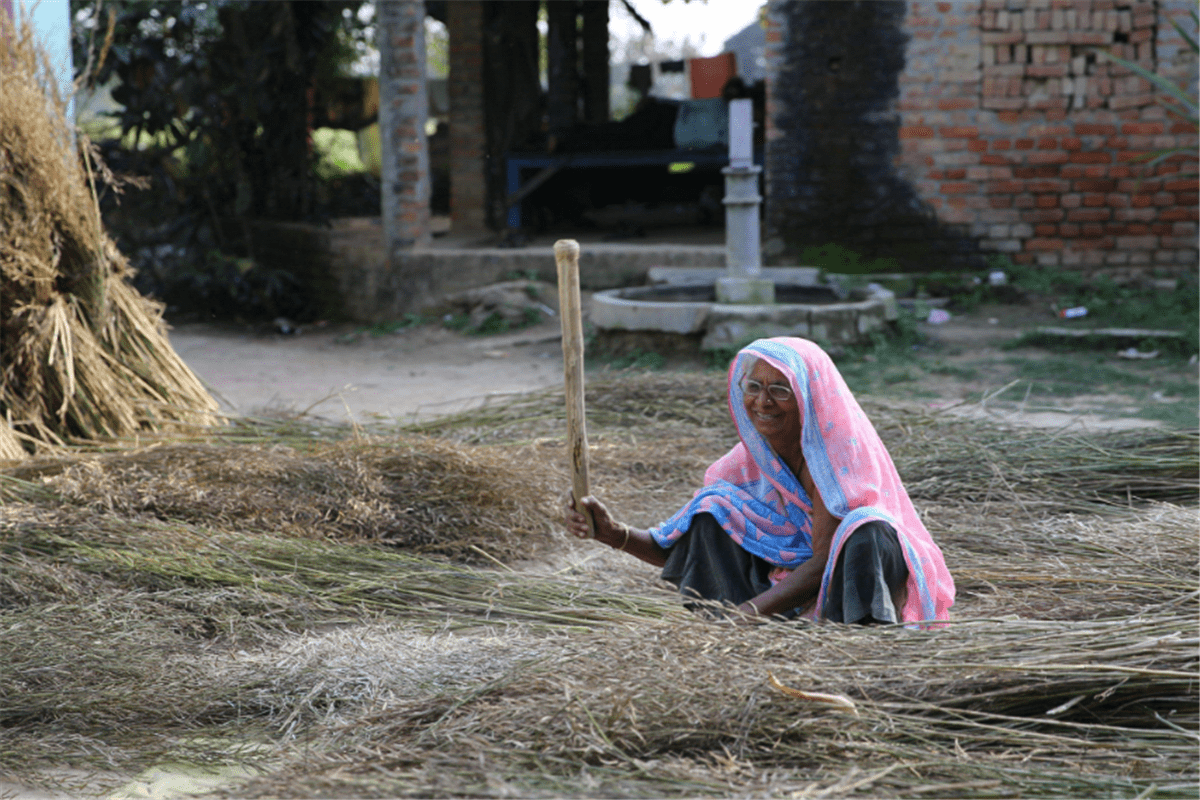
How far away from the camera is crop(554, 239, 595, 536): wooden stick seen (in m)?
2.08

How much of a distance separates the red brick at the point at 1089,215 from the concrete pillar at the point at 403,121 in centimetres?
483

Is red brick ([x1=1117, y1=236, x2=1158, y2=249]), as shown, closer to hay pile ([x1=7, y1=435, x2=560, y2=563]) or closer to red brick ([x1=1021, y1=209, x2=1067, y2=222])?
red brick ([x1=1021, y1=209, x2=1067, y2=222])

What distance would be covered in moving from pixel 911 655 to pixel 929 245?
6.64 m

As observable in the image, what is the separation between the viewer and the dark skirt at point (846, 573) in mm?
2086

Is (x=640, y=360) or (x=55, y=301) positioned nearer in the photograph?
(x=55, y=301)

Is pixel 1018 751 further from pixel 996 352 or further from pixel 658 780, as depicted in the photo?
pixel 996 352

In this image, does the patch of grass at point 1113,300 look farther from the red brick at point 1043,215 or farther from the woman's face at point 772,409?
the woman's face at point 772,409

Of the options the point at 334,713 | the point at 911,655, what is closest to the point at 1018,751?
the point at 911,655

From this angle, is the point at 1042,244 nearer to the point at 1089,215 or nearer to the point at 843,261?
the point at 1089,215

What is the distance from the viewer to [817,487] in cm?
221

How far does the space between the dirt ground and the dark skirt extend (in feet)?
7.44

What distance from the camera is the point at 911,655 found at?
183cm

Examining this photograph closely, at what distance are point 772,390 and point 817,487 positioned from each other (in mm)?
219

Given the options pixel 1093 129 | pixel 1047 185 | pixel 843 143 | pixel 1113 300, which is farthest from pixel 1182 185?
pixel 843 143
